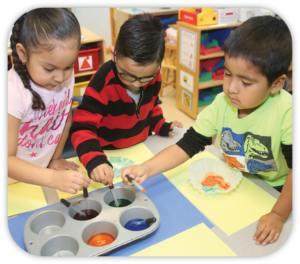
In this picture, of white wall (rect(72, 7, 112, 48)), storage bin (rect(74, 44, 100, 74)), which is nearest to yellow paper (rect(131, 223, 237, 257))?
storage bin (rect(74, 44, 100, 74))

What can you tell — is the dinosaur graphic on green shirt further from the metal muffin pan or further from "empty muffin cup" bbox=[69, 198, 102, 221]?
"empty muffin cup" bbox=[69, 198, 102, 221]

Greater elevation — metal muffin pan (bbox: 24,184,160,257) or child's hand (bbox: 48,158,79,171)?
metal muffin pan (bbox: 24,184,160,257)

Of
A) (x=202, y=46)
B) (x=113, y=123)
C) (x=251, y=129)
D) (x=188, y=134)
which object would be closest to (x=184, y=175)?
(x=188, y=134)

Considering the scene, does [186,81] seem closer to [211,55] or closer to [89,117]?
[211,55]

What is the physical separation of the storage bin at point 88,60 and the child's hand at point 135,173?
4.48 feet

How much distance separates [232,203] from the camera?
31.4 inches

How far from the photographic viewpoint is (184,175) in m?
0.91

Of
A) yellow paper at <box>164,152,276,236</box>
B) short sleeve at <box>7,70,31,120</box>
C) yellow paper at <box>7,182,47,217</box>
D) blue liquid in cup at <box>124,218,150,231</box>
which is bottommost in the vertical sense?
blue liquid in cup at <box>124,218,150,231</box>

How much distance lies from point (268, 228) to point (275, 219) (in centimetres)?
4

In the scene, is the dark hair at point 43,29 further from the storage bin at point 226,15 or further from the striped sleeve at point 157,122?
the storage bin at point 226,15

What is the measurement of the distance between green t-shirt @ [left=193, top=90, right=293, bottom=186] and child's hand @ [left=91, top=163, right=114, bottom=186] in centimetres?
31

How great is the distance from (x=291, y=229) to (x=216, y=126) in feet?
1.17

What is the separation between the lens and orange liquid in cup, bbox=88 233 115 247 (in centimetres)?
70

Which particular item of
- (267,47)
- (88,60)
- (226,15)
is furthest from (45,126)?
(226,15)
